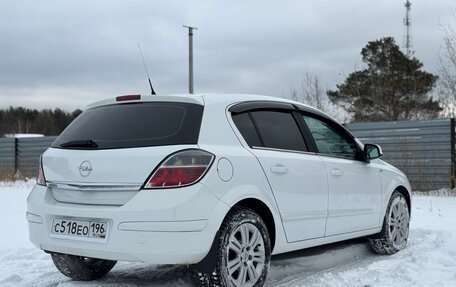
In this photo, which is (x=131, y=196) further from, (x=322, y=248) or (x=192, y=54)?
(x=192, y=54)

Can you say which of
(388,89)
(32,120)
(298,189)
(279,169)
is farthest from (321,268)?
(32,120)

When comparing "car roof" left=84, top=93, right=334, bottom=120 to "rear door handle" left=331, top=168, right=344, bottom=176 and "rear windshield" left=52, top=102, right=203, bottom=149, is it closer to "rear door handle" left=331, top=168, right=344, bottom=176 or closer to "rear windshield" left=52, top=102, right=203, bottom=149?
"rear windshield" left=52, top=102, right=203, bottom=149

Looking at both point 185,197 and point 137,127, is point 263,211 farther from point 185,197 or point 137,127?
point 137,127

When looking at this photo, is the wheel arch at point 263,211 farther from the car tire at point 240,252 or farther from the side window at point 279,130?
the side window at point 279,130

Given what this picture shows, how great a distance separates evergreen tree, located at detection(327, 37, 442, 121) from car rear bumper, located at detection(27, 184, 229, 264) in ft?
88.6

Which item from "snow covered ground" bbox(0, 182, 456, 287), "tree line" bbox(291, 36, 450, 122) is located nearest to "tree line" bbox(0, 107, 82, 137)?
"tree line" bbox(291, 36, 450, 122)

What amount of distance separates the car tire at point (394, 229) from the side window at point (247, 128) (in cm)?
237

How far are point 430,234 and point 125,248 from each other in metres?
4.74

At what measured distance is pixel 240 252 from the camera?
398 centimetres

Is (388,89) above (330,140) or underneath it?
above

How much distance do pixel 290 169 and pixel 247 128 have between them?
51 centimetres

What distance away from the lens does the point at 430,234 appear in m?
6.96

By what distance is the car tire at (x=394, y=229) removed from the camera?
5918 mm

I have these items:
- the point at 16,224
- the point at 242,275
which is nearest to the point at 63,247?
the point at 242,275
